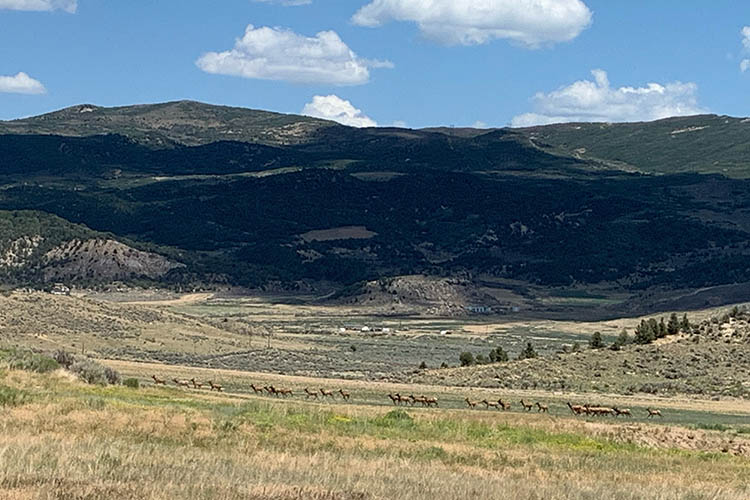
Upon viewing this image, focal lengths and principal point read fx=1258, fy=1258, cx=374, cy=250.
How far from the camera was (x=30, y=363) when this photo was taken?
112 feet

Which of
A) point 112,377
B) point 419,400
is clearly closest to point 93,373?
point 112,377

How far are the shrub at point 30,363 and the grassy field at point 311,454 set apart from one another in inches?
43.6

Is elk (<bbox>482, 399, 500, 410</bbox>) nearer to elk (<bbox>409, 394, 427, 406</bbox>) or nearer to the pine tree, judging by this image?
elk (<bbox>409, 394, 427, 406</bbox>)

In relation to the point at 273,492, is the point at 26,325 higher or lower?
lower

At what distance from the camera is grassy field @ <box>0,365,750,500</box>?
1457cm

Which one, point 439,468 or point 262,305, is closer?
point 439,468

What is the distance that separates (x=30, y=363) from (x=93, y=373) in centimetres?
260

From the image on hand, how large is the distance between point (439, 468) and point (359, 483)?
4.06 meters

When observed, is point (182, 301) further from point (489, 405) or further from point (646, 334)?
point (489, 405)

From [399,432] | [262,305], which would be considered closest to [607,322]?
[262,305]

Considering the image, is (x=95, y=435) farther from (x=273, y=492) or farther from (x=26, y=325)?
(x=26, y=325)

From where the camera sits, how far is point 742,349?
6091cm

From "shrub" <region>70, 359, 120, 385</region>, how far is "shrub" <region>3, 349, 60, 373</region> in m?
0.74

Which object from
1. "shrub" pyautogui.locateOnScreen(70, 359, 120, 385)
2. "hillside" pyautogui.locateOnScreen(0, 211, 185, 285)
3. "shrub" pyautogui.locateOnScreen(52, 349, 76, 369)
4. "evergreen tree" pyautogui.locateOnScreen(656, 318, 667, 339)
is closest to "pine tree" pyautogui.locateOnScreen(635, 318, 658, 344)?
"evergreen tree" pyautogui.locateOnScreen(656, 318, 667, 339)
